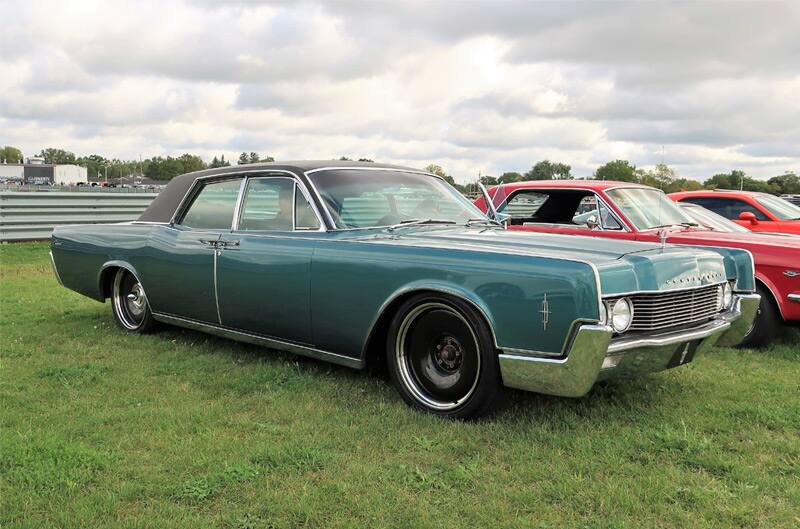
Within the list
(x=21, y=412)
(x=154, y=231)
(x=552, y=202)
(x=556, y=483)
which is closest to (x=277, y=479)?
(x=556, y=483)

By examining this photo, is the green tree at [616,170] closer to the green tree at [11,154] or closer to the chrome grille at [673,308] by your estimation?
the chrome grille at [673,308]

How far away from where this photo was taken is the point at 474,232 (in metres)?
4.59

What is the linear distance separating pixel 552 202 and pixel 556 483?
188 inches

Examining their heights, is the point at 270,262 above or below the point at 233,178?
below

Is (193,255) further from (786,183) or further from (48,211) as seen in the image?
(786,183)

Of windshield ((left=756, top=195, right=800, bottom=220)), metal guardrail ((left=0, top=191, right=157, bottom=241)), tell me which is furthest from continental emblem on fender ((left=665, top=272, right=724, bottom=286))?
metal guardrail ((left=0, top=191, right=157, bottom=241))

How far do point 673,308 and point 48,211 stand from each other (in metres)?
12.4

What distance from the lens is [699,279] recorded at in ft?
12.9

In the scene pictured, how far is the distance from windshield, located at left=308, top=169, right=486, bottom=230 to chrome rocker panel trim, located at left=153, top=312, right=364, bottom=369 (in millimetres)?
824

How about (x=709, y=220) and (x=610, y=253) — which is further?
(x=709, y=220)

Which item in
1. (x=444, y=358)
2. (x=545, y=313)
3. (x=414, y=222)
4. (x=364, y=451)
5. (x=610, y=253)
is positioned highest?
(x=414, y=222)

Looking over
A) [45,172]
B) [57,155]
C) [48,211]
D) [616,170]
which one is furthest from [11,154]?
[48,211]

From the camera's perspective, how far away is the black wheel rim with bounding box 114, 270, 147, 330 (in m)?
6.17

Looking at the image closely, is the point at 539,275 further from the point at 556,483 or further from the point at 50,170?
the point at 50,170
